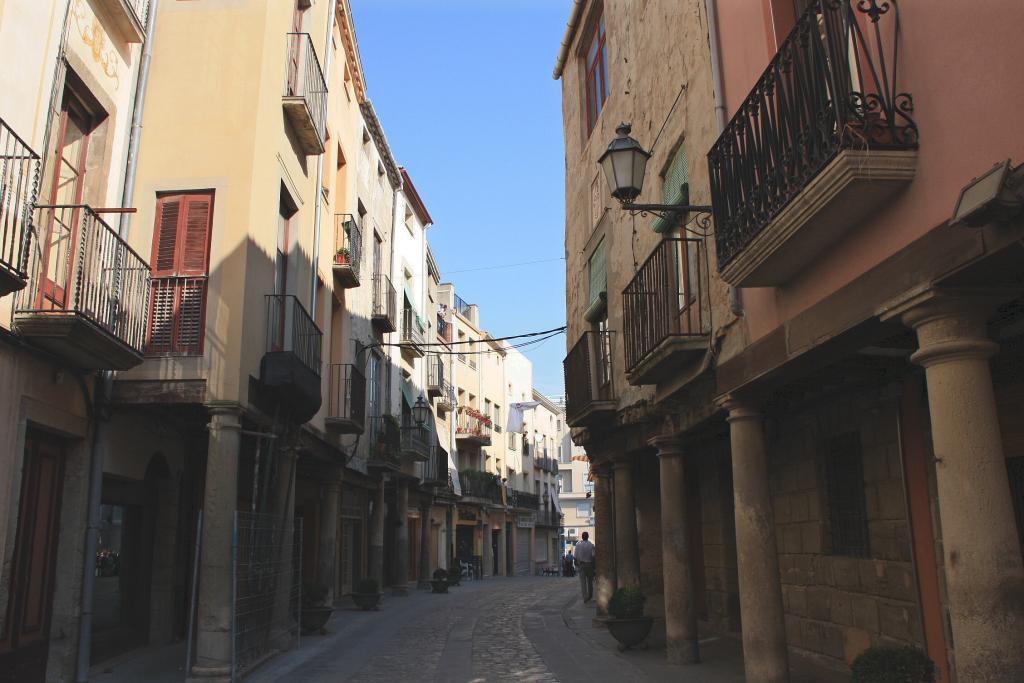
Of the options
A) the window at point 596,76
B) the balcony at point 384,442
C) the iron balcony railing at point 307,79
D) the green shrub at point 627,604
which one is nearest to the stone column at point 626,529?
the green shrub at point 627,604

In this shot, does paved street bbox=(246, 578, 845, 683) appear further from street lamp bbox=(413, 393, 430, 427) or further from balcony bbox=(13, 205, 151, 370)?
street lamp bbox=(413, 393, 430, 427)

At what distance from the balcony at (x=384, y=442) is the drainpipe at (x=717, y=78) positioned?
15.7 meters

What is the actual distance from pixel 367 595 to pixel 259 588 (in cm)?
961

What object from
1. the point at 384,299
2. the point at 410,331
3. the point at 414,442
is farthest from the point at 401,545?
the point at 384,299

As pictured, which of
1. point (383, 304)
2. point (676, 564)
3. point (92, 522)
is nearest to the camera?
point (92, 522)

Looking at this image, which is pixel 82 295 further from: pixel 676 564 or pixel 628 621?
pixel 628 621

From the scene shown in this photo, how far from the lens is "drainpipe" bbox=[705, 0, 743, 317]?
8578 mm

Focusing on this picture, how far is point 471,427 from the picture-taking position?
45875 mm

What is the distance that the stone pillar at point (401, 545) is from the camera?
26.5 meters

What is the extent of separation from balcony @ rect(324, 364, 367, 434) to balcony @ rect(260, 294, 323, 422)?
322 cm

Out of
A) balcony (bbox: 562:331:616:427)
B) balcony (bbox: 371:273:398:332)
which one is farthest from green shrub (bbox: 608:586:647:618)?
balcony (bbox: 371:273:398:332)

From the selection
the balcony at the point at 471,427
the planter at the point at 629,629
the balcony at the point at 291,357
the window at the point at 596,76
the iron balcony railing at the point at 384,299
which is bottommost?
the planter at the point at 629,629

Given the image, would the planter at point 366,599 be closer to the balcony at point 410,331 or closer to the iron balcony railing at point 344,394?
the iron balcony railing at point 344,394

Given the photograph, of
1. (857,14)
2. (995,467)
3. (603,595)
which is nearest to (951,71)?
(857,14)
